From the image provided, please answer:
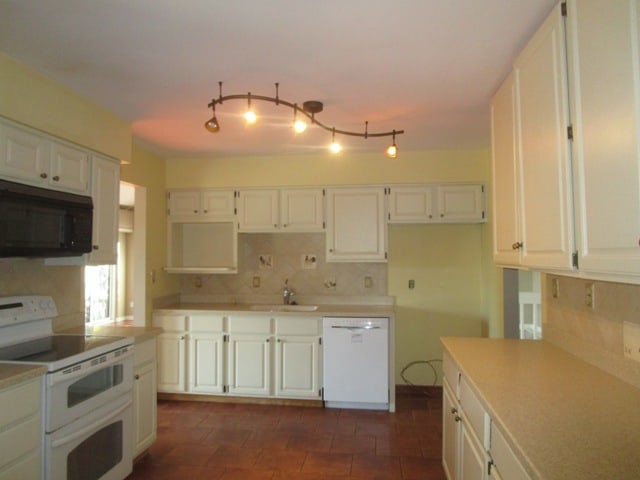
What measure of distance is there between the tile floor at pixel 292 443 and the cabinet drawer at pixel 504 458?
139cm

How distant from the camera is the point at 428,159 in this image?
3957 mm

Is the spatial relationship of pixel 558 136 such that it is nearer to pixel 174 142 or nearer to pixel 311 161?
pixel 311 161

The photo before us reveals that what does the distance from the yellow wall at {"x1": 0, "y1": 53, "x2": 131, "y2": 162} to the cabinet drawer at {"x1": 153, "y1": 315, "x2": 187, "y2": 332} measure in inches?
61.9

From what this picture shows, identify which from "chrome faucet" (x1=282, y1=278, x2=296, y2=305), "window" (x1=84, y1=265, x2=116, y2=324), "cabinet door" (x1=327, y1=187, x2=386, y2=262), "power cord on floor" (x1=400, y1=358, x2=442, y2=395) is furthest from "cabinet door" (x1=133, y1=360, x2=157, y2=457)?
"window" (x1=84, y1=265, x2=116, y2=324)

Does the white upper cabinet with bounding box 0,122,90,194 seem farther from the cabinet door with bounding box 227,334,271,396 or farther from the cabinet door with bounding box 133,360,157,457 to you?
the cabinet door with bounding box 227,334,271,396

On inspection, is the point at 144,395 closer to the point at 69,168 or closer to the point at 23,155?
the point at 69,168

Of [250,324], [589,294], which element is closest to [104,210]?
[250,324]

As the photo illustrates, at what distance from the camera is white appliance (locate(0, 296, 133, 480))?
1936 mm

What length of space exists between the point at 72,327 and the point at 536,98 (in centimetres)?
306

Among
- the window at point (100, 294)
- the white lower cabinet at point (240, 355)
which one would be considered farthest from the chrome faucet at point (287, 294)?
the window at point (100, 294)

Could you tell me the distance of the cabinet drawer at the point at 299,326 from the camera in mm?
3756

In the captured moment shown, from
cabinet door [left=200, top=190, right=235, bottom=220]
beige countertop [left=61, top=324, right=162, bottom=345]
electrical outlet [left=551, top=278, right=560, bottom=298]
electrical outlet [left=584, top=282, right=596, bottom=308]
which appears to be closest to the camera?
electrical outlet [left=584, top=282, right=596, bottom=308]

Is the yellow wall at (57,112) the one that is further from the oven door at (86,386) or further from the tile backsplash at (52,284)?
the oven door at (86,386)

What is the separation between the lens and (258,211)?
13.5ft
